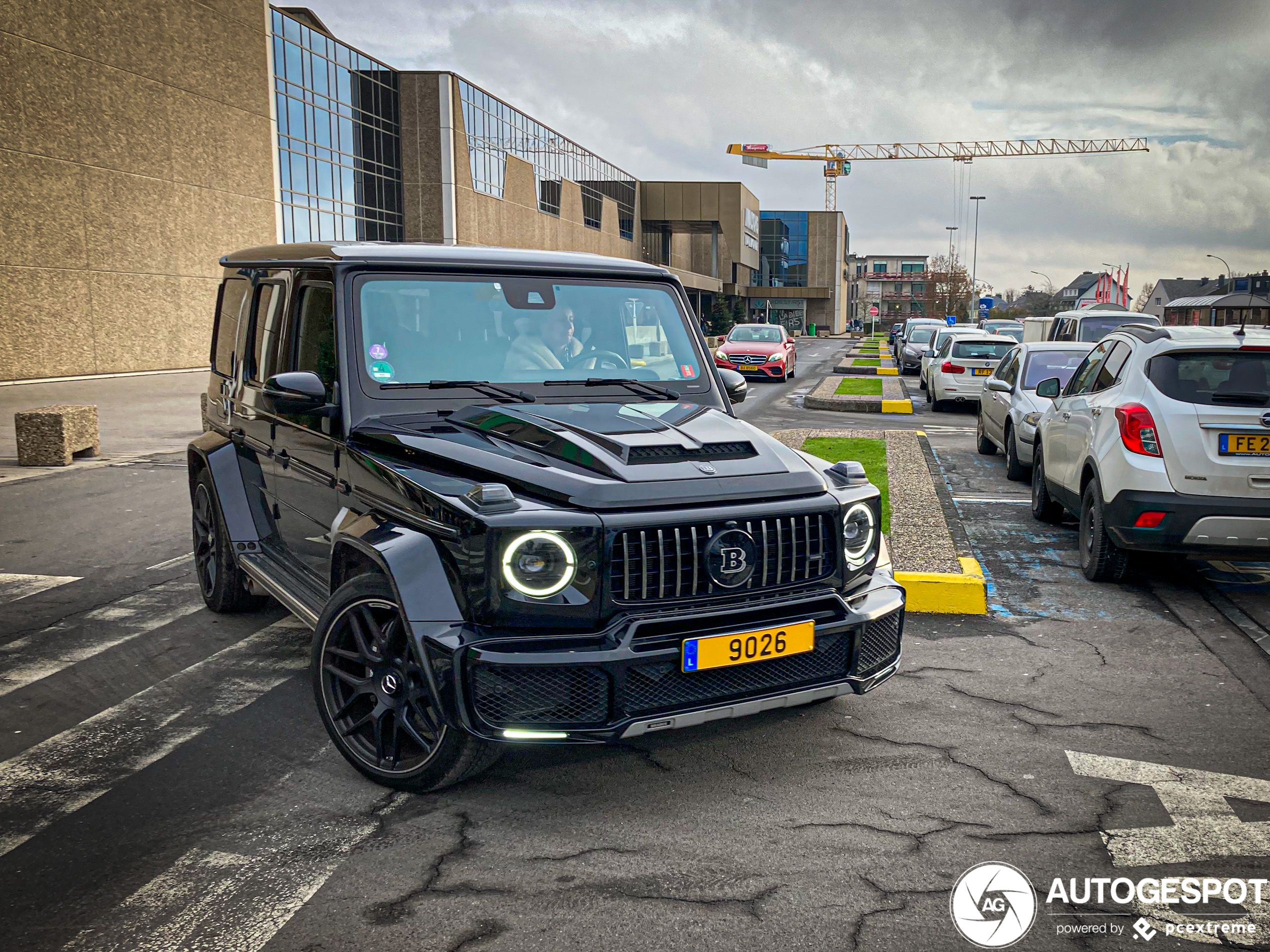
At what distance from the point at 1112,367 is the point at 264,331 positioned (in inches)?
224

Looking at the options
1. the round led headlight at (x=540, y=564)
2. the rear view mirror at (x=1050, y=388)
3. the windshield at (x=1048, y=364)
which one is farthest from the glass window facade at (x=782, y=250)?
the round led headlight at (x=540, y=564)

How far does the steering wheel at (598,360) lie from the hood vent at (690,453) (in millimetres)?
1020

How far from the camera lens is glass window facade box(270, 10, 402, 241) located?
34562mm

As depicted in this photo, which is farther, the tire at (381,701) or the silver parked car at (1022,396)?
the silver parked car at (1022,396)

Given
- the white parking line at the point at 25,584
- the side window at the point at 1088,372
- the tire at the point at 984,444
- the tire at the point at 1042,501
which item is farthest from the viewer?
the tire at the point at 984,444

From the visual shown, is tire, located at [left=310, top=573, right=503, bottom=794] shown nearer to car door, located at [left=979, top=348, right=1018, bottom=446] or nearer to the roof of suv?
the roof of suv

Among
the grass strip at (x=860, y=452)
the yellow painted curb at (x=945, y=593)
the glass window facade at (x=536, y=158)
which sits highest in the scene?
the glass window facade at (x=536, y=158)

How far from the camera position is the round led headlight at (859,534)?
3965 mm

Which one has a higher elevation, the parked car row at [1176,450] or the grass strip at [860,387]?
the parked car row at [1176,450]

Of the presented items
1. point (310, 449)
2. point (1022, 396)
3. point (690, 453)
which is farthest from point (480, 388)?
point (1022, 396)

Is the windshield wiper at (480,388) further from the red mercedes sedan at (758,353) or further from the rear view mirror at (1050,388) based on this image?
the red mercedes sedan at (758,353)

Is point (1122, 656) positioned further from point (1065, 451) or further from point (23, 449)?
point (23, 449)

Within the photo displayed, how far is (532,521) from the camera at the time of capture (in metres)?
3.42

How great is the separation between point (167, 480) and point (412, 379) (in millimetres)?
8248
